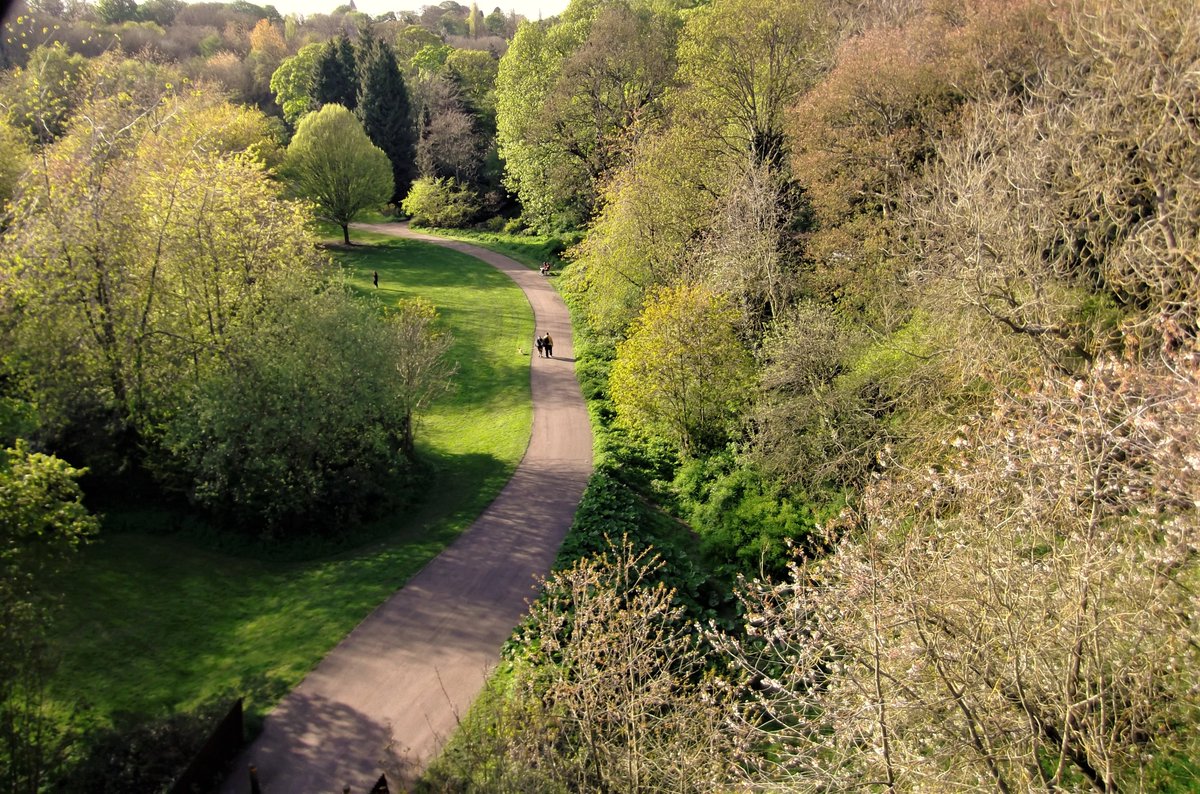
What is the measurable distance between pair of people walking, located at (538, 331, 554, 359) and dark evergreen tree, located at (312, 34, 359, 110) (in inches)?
1624

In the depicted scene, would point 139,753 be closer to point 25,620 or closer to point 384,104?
point 25,620

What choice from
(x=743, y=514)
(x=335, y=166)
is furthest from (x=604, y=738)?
(x=335, y=166)

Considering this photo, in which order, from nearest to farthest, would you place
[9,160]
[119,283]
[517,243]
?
[119,283]
[9,160]
[517,243]

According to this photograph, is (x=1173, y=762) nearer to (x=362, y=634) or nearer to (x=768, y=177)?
(x=362, y=634)

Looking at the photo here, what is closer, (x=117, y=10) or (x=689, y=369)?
(x=689, y=369)

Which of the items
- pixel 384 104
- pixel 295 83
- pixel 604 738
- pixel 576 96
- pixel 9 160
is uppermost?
pixel 295 83

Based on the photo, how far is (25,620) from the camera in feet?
31.5

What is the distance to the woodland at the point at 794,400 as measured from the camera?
23.6 ft

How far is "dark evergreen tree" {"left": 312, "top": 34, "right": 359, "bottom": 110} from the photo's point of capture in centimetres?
6128

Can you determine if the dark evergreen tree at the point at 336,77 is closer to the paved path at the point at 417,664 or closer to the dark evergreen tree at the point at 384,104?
the dark evergreen tree at the point at 384,104

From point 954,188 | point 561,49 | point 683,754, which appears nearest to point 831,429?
point 954,188

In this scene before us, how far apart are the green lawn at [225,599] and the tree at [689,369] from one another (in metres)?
4.98

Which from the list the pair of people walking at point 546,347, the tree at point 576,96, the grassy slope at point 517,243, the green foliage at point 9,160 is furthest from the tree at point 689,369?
the grassy slope at point 517,243

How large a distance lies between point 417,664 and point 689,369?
11.5 m
